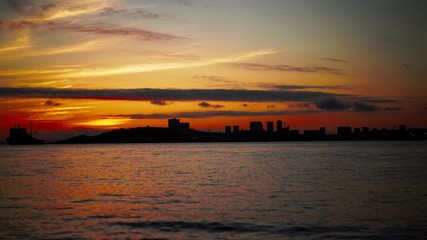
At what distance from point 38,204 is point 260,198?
69.3ft

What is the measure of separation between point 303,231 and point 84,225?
1503cm

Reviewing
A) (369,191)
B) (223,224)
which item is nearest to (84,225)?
(223,224)

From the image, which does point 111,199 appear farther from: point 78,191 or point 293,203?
point 293,203

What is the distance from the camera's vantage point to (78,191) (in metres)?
53.8

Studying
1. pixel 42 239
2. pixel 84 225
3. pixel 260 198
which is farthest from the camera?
pixel 260 198

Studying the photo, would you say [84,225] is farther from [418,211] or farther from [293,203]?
[418,211]

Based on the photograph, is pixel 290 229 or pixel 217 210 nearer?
pixel 290 229

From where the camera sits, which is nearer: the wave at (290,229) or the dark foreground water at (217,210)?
the wave at (290,229)

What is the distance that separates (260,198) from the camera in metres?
46.2

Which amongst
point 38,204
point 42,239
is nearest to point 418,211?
point 42,239

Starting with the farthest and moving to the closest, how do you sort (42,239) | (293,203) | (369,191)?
(369,191)
(293,203)
(42,239)

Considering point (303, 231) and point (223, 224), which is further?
point (223, 224)

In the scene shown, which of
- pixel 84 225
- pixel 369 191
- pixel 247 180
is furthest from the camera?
pixel 247 180

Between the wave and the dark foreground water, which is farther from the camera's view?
the dark foreground water
